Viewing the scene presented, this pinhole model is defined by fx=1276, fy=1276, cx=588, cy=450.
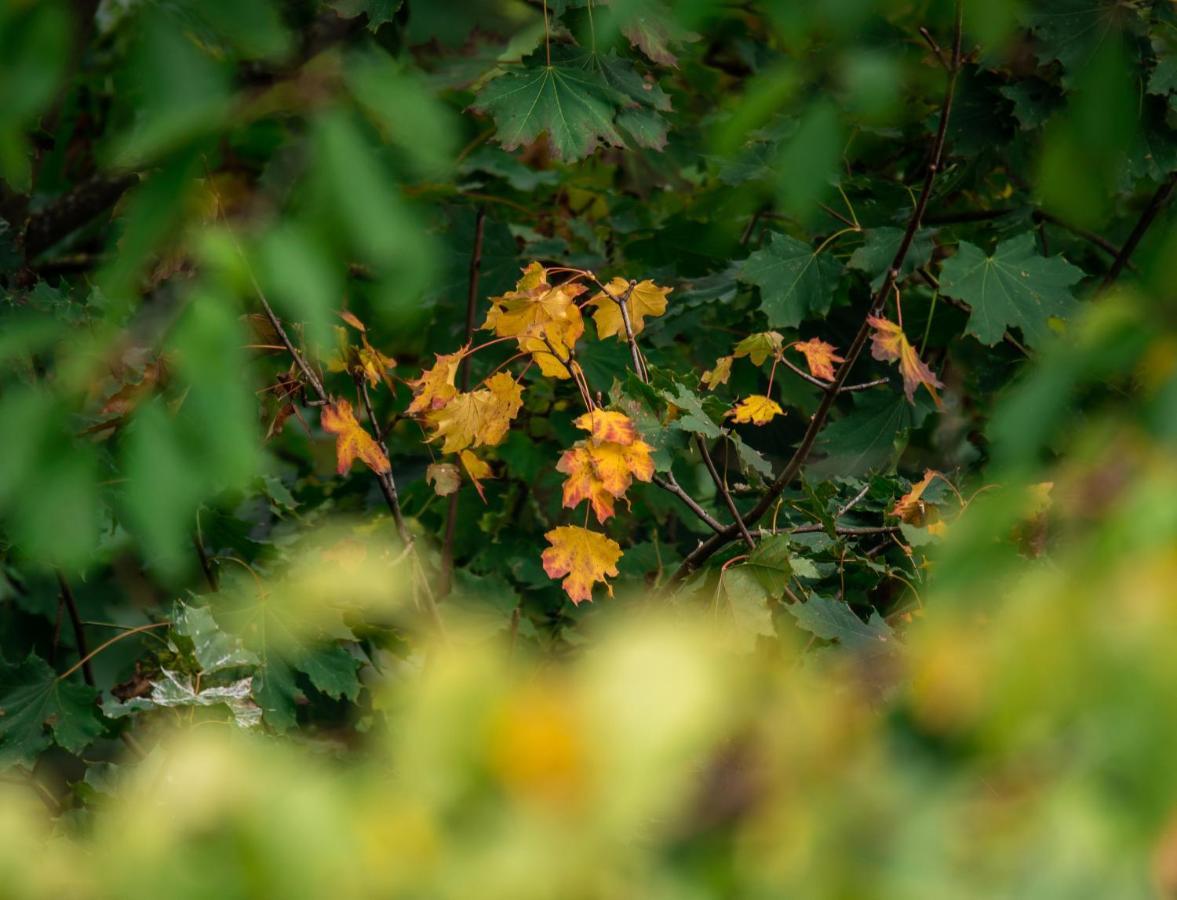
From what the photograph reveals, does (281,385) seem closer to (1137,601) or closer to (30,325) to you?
(30,325)

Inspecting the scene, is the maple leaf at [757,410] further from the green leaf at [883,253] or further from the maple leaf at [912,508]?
the green leaf at [883,253]

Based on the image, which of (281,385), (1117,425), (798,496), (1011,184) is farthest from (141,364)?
(1011,184)

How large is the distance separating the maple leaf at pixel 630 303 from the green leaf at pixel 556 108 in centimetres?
25

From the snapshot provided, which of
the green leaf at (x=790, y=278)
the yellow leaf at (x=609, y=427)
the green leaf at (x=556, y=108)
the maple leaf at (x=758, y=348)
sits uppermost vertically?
the green leaf at (x=556, y=108)

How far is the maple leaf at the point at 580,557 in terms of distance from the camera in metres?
1.69

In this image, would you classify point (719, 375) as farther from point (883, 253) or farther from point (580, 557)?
point (883, 253)

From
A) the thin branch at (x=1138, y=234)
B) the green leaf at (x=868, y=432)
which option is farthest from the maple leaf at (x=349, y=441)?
the thin branch at (x=1138, y=234)

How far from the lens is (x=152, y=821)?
619 mm

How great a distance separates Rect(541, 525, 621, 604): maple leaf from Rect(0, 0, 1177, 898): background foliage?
0.07 meters

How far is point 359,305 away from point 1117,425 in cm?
201

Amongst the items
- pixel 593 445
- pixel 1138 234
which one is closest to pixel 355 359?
pixel 593 445

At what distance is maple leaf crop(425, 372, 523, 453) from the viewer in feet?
5.79

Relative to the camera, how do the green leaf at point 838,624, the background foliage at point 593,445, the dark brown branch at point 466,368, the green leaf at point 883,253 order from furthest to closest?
the dark brown branch at point 466,368 < the green leaf at point 883,253 < the green leaf at point 838,624 < the background foliage at point 593,445

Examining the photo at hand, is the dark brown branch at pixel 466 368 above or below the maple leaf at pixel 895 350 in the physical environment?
below
